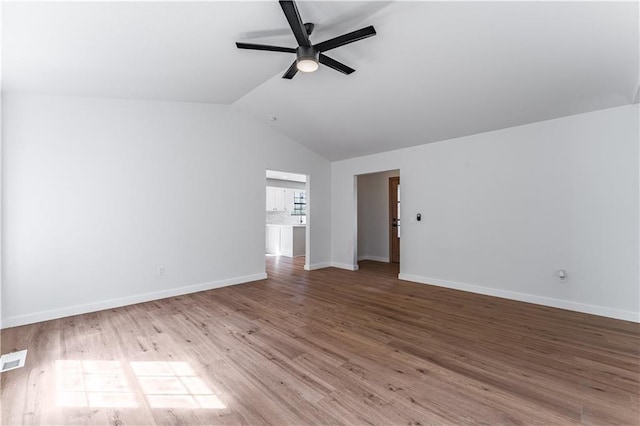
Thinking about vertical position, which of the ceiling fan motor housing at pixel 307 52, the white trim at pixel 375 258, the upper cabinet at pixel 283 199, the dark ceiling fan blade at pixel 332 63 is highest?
the dark ceiling fan blade at pixel 332 63

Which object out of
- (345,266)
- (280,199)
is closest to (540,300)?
(345,266)

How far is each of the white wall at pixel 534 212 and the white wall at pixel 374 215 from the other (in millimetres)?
1990

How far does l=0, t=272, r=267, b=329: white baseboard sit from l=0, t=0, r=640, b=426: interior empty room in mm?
21

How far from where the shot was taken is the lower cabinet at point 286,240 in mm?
7617

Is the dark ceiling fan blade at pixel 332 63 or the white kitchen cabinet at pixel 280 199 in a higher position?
the dark ceiling fan blade at pixel 332 63

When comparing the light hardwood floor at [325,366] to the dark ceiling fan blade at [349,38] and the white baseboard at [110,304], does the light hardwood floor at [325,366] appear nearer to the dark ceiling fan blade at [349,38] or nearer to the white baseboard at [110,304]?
the white baseboard at [110,304]

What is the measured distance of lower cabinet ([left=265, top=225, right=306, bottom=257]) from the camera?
7617mm

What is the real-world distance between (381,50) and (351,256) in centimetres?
407

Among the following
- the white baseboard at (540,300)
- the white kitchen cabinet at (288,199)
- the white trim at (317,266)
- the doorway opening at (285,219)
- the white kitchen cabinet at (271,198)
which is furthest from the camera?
the white kitchen cabinet at (288,199)

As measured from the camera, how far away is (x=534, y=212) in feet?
12.1

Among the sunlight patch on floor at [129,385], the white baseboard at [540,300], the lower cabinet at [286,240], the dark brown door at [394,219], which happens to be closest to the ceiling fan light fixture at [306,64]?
the sunlight patch on floor at [129,385]

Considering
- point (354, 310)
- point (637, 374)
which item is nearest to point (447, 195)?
point (354, 310)

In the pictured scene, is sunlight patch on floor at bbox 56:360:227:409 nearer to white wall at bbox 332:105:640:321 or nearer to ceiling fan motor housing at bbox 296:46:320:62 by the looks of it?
ceiling fan motor housing at bbox 296:46:320:62

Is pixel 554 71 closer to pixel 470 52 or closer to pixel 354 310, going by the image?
pixel 470 52
